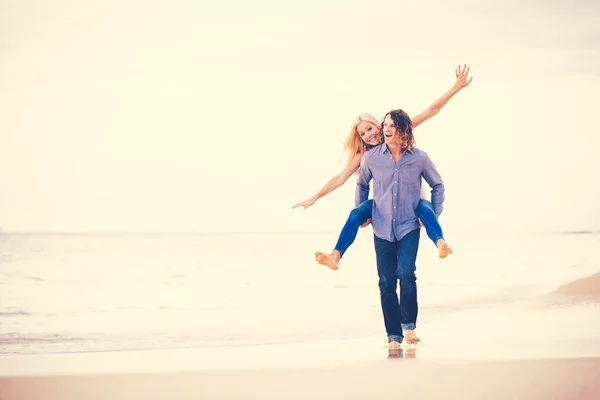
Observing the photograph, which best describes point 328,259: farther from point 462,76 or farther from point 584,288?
point 584,288

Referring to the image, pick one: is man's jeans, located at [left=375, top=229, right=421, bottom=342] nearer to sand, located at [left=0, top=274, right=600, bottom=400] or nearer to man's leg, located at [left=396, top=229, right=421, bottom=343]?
man's leg, located at [left=396, top=229, right=421, bottom=343]

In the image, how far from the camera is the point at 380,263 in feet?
14.3

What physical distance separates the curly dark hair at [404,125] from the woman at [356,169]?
14cm

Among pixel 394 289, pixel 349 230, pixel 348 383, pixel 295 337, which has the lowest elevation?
pixel 348 383

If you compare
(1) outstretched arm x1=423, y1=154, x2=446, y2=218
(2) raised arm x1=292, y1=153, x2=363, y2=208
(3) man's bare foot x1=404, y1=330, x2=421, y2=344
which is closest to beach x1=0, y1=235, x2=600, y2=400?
(3) man's bare foot x1=404, y1=330, x2=421, y2=344

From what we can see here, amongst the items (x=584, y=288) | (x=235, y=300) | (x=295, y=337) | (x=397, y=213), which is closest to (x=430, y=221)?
(x=397, y=213)

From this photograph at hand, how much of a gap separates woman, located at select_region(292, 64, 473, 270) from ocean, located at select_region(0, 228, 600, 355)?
40.5 inches

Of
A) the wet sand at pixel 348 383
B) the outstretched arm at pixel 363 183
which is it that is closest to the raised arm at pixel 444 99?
the outstretched arm at pixel 363 183

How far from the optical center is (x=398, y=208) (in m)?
4.20

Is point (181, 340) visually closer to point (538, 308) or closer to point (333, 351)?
point (333, 351)

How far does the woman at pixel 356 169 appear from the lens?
13.6 feet

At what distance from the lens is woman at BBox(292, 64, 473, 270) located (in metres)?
4.15

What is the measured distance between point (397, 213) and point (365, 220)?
0.22 meters

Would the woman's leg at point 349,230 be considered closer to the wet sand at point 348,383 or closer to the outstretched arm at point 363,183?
the outstretched arm at point 363,183
